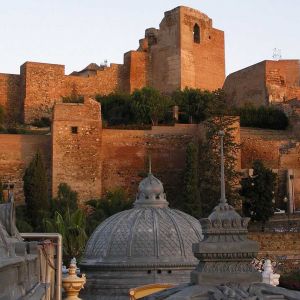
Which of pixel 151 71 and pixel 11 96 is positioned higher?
pixel 151 71

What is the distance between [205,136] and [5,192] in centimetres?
853

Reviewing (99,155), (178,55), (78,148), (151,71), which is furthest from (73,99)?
(78,148)

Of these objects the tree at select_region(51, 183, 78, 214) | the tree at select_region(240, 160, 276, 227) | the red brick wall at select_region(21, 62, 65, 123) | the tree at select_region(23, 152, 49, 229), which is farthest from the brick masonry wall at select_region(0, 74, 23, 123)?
the tree at select_region(240, 160, 276, 227)

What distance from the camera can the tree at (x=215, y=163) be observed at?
93.4 feet

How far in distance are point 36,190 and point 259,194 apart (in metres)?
8.31

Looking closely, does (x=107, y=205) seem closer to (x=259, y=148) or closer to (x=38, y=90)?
(x=259, y=148)

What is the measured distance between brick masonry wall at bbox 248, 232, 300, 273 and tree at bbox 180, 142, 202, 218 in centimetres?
304

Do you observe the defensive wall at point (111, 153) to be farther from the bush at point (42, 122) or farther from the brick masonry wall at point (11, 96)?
the brick masonry wall at point (11, 96)

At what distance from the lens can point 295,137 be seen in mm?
36281

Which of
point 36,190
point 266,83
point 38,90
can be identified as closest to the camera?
point 36,190

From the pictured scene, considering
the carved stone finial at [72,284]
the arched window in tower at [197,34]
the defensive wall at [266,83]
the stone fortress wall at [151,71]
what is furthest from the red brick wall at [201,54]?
the carved stone finial at [72,284]

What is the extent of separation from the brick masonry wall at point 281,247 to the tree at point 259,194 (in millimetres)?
2857

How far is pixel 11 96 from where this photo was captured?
39.4 meters

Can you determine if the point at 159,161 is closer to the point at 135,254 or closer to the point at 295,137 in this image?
the point at 295,137
